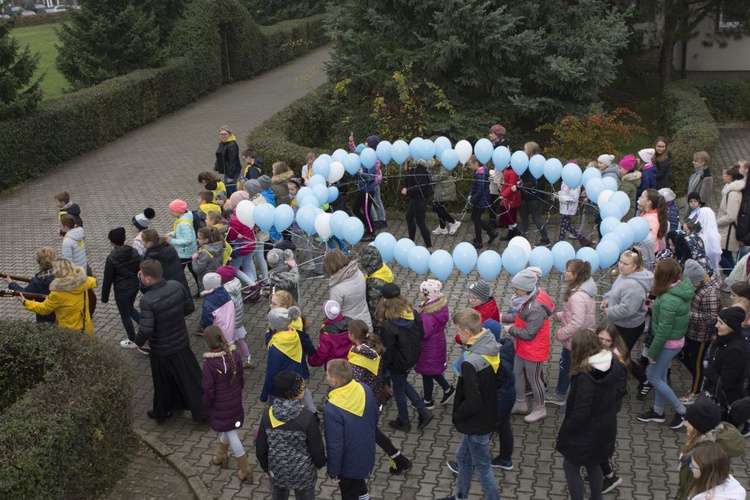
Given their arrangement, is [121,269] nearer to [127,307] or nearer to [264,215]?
[127,307]

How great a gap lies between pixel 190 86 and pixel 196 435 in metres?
20.1

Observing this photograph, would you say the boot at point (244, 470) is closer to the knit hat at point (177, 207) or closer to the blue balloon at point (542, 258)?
the blue balloon at point (542, 258)

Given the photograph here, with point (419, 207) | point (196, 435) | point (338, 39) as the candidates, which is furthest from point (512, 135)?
point (196, 435)

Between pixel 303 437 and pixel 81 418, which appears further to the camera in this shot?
pixel 81 418

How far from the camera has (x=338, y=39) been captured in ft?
56.8

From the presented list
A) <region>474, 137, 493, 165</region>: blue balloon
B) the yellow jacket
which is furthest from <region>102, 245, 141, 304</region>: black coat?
<region>474, 137, 493, 165</region>: blue balloon

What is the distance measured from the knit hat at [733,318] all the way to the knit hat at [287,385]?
12.2 ft

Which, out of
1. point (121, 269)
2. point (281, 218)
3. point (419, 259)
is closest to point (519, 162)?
point (419, 259)

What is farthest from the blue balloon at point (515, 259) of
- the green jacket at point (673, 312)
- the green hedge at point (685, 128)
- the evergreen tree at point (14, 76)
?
the evergreen tree at point (14, 76)

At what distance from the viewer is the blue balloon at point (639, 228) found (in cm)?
865

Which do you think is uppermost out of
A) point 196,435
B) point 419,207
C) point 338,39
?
point 338,39

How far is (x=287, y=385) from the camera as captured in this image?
5387mm

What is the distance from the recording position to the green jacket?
7.09 metres

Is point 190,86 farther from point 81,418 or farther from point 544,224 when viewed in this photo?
point 81,418
